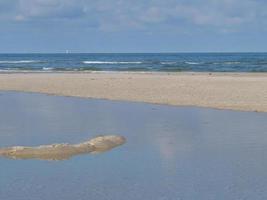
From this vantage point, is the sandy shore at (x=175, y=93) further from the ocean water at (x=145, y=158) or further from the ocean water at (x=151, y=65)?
the ocean water at (x=151, y=65)

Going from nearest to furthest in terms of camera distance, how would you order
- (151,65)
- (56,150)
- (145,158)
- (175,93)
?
(145,158) < (56,150) < (175,93) < (151,65)

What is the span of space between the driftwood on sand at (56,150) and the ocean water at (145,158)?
319mm

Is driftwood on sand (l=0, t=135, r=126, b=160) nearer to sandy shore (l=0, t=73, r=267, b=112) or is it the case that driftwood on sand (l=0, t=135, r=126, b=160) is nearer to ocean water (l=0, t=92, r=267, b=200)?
ocean water (l=0, t=92, r=267, b=200)

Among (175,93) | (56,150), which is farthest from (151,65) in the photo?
(56,150)

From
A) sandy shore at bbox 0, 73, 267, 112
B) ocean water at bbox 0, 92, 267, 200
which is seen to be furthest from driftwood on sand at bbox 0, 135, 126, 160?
sandy shore at bbox 0, 73, 267, 112

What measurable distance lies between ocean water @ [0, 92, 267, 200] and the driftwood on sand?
319 mm

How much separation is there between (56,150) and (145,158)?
1800mm

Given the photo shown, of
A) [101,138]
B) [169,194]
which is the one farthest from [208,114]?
[169,194]

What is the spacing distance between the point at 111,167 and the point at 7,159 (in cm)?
215

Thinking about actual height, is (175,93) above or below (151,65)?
above

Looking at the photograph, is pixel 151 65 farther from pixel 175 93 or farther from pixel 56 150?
pixel 56 150

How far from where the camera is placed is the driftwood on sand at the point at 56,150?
39.3ft

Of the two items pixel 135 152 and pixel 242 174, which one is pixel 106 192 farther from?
pixel 135 152

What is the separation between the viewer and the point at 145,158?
460 inches
